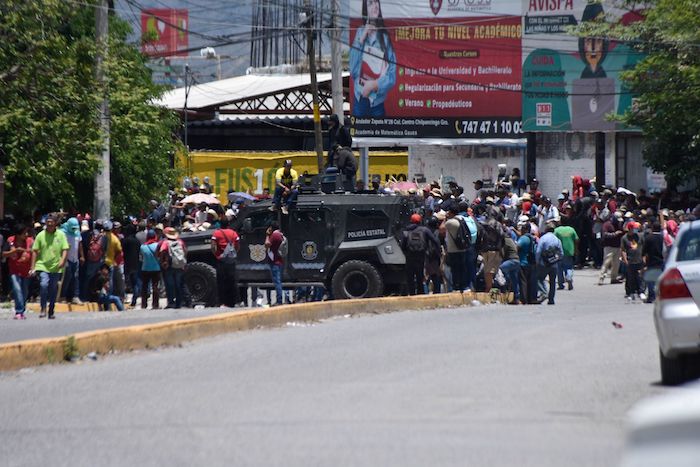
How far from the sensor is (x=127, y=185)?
3109 cm

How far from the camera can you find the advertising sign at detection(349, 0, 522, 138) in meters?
42.7

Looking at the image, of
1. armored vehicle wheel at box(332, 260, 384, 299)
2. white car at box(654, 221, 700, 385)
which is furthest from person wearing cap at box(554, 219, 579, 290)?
white car at box(654, 221, 700, 385)

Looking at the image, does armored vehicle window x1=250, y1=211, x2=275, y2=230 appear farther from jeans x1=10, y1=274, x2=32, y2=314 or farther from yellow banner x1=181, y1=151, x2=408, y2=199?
yellow banner x1=181, y1=151, x2=408, y2=199

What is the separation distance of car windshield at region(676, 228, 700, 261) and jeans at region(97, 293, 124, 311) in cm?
1344

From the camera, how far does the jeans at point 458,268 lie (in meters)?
22.2

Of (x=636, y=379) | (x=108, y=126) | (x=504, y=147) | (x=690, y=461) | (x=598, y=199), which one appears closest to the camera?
(x=690, y=461)

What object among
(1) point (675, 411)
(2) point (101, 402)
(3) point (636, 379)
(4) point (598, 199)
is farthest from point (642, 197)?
(1) point (675, 411)

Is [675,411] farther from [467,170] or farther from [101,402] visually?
[467,170]

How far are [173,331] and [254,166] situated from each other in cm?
3133

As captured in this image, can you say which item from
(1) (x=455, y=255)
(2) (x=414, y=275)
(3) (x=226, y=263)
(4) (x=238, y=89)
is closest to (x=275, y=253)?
(3) (x=226, y=263)

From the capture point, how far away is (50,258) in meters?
19.3

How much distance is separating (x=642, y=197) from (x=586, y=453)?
23515 millimetres

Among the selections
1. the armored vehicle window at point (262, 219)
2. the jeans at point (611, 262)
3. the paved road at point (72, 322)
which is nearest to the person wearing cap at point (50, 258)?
the paved road at point (72, 322)

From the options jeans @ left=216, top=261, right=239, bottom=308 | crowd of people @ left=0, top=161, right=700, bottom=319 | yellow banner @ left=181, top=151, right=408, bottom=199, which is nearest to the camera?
crowd of people @ left=0, top=161, right=700, bottom=319
